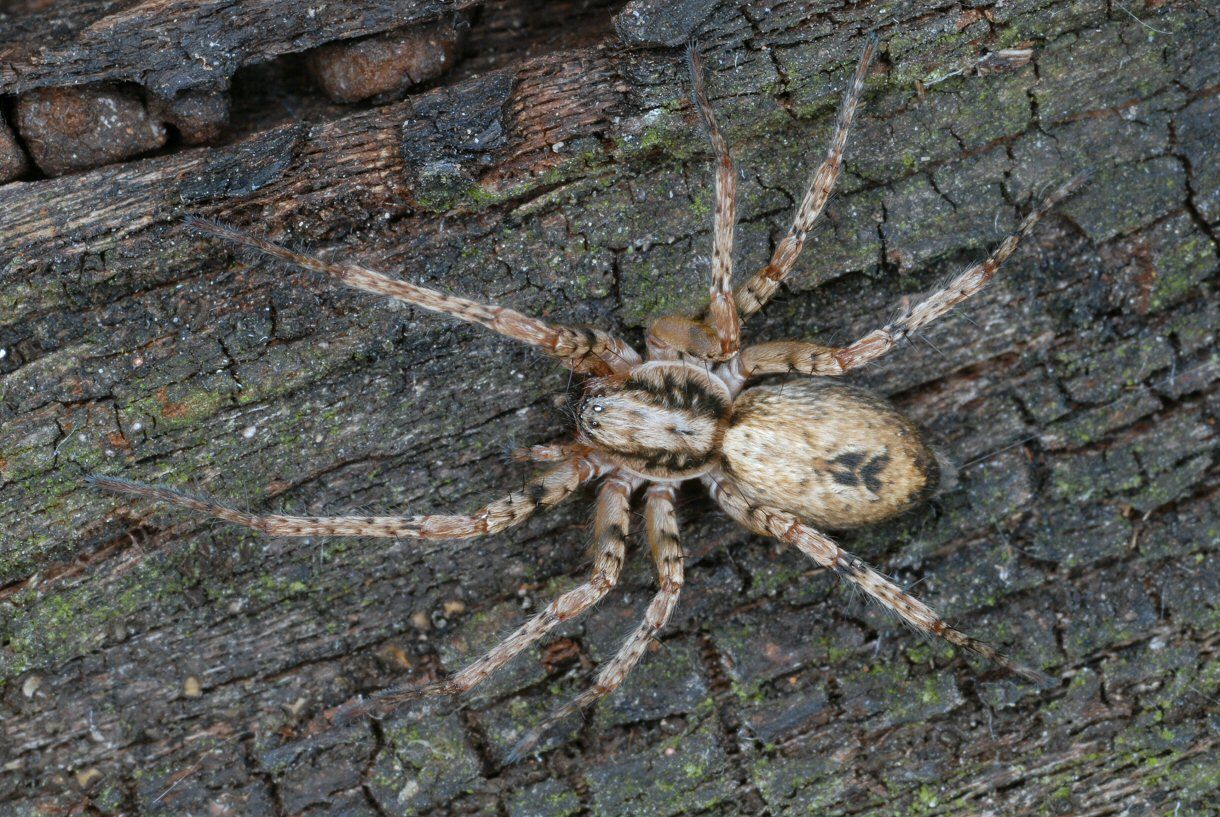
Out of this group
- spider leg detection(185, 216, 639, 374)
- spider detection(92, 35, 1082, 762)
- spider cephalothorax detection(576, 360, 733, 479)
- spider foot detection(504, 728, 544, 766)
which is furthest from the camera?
spider cephalothorax detection(576, 360, 733, 479)

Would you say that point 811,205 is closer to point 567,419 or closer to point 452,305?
point 567,419

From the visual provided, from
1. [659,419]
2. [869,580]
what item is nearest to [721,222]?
[659,419]

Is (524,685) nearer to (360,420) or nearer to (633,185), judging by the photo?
(360,420)

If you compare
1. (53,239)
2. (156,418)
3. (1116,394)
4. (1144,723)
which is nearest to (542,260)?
(156,418)

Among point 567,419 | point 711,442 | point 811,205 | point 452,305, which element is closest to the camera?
point 452,305

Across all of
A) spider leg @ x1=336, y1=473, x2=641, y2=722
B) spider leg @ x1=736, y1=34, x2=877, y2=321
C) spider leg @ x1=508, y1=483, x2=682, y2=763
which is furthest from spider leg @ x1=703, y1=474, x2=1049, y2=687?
spider leg @ x1=736, y1=34, x2=877, y2=321

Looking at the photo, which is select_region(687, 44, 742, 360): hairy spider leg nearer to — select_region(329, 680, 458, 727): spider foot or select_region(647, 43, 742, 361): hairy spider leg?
select_region(647, 43, 742, 361): hairy spider leg

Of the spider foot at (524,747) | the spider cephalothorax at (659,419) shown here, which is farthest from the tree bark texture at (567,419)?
the spider cephalothorax at (659,419)
